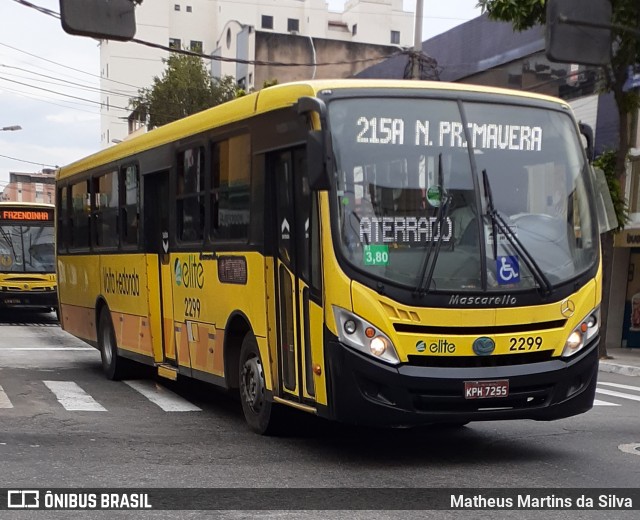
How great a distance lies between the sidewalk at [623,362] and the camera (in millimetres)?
A: 20641

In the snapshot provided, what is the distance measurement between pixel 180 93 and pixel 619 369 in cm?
3182

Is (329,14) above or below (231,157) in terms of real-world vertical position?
above

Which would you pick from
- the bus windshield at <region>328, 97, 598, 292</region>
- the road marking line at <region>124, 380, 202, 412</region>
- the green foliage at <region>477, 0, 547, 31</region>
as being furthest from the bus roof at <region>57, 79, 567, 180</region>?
the green foliage at <region>477, 0, 547, 31</region>

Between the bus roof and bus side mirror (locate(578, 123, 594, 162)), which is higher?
the bus roof

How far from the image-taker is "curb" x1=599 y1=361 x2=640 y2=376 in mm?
20480

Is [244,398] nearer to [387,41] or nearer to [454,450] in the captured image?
[454,450]

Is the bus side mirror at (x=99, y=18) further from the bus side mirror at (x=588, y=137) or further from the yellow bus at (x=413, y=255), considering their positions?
the bus side mirror at (x=588, y=137)

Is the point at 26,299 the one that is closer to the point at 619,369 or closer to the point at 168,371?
the point at 619,369

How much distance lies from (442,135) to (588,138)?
160cm

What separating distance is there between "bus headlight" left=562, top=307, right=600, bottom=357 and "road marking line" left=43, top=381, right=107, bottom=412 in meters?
5.40

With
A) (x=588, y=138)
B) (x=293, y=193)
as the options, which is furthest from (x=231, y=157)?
(x=588, y=138)

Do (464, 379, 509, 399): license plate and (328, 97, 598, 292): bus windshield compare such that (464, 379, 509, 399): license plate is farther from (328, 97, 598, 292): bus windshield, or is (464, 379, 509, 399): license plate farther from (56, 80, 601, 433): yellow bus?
(328, 97, 598, 292): bus windshield

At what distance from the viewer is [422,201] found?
27.3 ft

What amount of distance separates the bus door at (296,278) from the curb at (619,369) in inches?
506
